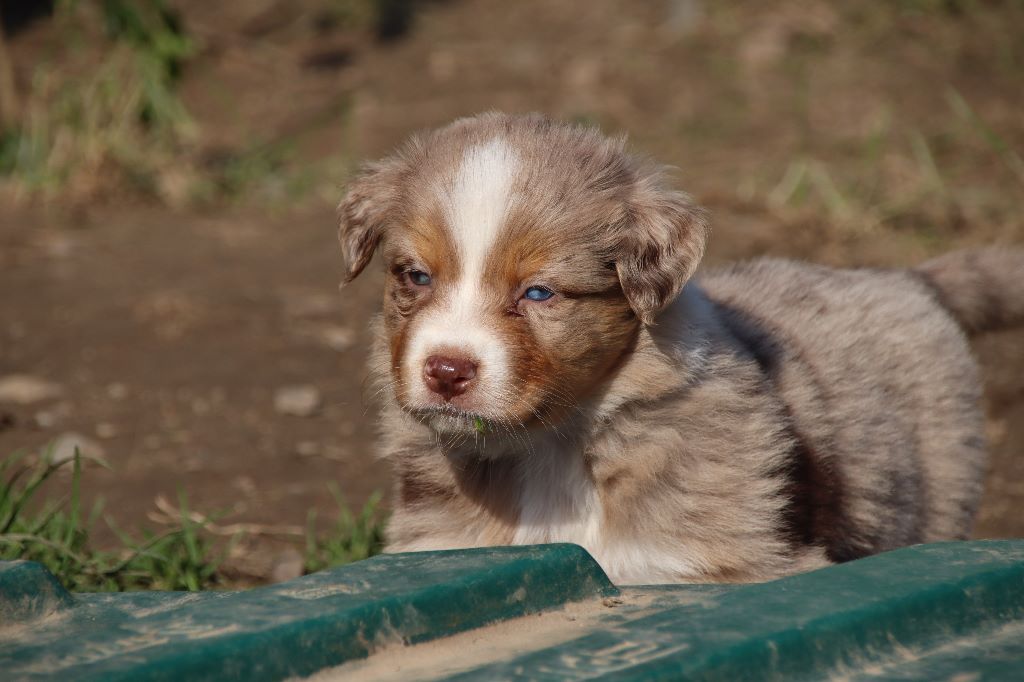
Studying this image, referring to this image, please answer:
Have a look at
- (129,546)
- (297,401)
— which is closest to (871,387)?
(129,546)

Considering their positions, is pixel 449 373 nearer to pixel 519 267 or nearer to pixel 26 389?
pixel 519 267

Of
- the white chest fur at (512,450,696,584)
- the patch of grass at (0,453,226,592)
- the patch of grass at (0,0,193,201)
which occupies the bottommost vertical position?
the patch of grass at (0,453,226,592)

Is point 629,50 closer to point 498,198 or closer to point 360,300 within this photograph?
point 360,300

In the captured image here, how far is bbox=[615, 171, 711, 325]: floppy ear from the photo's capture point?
354 cm

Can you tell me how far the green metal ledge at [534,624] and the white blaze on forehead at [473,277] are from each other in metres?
0.55

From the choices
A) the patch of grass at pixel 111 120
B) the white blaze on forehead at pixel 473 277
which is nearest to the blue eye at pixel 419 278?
the white blaze on forehead at pixel 473 277

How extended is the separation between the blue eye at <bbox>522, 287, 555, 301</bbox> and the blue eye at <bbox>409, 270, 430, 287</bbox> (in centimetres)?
28

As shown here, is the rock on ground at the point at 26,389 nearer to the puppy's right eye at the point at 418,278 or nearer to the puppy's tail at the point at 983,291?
the puppy's right eye at the point at 418,278

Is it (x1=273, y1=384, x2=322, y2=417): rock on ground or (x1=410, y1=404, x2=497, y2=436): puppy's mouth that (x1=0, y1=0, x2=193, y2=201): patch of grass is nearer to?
(x1=273, y1=384, x2=322, y2=417): rock on ground

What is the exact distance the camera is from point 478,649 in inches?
102

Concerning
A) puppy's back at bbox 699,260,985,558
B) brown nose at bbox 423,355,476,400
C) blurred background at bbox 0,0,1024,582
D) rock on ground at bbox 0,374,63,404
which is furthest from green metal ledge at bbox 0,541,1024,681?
rock on ground at bbox 0,374,63,404

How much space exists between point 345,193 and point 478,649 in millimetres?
1806

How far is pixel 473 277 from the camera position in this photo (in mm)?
3422

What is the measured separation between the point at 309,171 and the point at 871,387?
18.7 feet
